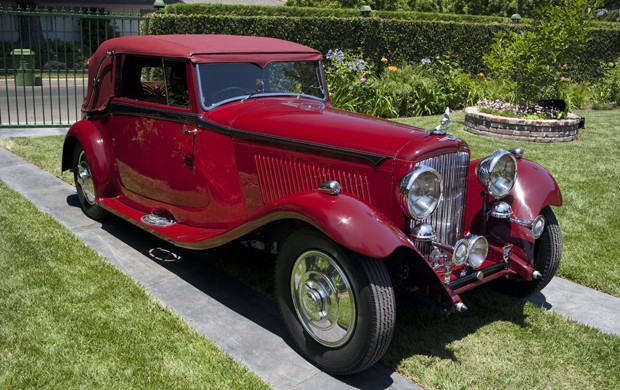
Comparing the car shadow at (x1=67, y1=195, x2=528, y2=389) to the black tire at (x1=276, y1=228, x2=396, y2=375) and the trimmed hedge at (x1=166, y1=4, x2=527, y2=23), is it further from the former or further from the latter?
the trimmed hedge at (x1=166, y1=4, x2=527, y2=23)

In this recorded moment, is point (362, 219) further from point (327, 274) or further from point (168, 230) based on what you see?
point (168, 230)

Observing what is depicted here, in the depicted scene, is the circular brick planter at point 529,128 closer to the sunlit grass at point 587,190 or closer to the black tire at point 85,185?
the sunlit grass at point 587,190

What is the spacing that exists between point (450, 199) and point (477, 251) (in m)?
0.39

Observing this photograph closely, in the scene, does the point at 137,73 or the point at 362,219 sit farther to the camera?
the point at 137,73

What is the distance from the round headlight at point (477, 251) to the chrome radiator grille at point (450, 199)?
263mm

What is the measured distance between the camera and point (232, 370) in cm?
321

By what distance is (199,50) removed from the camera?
431cm

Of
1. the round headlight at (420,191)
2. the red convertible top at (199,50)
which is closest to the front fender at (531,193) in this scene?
the round headlight at (420,191)

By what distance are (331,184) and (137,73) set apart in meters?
2.71

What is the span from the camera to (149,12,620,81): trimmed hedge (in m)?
12.8

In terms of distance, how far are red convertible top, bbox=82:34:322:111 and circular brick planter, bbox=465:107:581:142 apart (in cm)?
590

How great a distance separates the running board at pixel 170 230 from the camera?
4.09 metres

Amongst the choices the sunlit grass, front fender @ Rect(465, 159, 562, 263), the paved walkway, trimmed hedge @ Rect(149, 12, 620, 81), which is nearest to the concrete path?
the paved walkway

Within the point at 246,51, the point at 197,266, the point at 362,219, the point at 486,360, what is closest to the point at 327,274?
the point at 362,219
